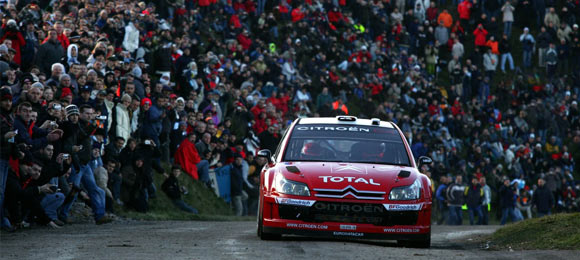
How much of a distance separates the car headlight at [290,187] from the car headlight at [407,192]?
1010 mm

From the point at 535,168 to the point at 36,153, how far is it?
24.8 m

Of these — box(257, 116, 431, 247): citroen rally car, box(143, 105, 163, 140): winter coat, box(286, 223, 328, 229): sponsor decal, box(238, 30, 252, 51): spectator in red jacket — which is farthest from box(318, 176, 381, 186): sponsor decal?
box(238, 30, 252, 51): spectator in red jacket

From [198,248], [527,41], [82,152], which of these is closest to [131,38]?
[82,152]

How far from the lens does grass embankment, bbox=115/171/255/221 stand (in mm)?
19516

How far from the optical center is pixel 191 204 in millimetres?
22469

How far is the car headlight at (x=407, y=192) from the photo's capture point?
1219 centimetres

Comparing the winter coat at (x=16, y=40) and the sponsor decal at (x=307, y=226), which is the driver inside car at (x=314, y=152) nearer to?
the sponsor decal at (x=307, y=226)

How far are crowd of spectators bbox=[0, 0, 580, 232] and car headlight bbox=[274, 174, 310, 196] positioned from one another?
413 cm

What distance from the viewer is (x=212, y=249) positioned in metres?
11.1

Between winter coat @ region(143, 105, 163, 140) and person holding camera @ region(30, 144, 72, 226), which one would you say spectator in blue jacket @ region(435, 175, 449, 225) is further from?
person holding camera @ region(30, 144, 72, 226)

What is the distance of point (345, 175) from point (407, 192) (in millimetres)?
763

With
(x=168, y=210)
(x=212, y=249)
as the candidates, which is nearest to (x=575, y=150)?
(x=168, y=210)

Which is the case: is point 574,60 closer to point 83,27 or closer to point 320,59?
point 320,59

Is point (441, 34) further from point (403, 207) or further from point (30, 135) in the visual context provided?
point (403, 207)
